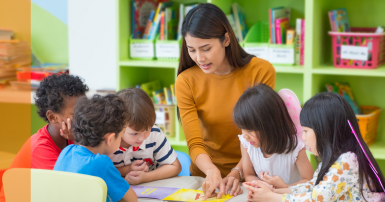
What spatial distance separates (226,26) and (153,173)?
1.86ft

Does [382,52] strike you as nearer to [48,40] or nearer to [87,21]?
[87,21]

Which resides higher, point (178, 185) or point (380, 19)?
point (380, 19)

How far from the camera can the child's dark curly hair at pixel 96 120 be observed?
1.08 meters

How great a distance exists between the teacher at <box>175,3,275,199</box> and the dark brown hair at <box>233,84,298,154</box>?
7.5 inches

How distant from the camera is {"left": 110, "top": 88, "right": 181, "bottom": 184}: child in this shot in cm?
127

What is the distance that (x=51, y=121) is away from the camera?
4.27ft

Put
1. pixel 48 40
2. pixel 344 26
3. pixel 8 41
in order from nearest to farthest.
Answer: pixel 344 26 → pixel 8 41 → pixel 48 40

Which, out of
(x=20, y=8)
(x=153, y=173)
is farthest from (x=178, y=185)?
(x=20, y=8)

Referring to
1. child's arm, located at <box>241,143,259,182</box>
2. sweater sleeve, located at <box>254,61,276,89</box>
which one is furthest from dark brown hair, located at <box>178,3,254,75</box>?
child's arm, located at <box>241,143,259,182</box>

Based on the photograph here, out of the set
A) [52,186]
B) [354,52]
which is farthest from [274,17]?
[52,186]

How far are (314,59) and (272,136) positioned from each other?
3.33ft

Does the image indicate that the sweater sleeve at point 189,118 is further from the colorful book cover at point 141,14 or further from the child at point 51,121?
the colorful book cover at point 141,14

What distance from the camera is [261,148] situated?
50.8 inches

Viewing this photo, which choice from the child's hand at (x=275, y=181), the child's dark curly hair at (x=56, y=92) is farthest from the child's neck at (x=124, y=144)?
the child's hand at (x=275, y=181)
